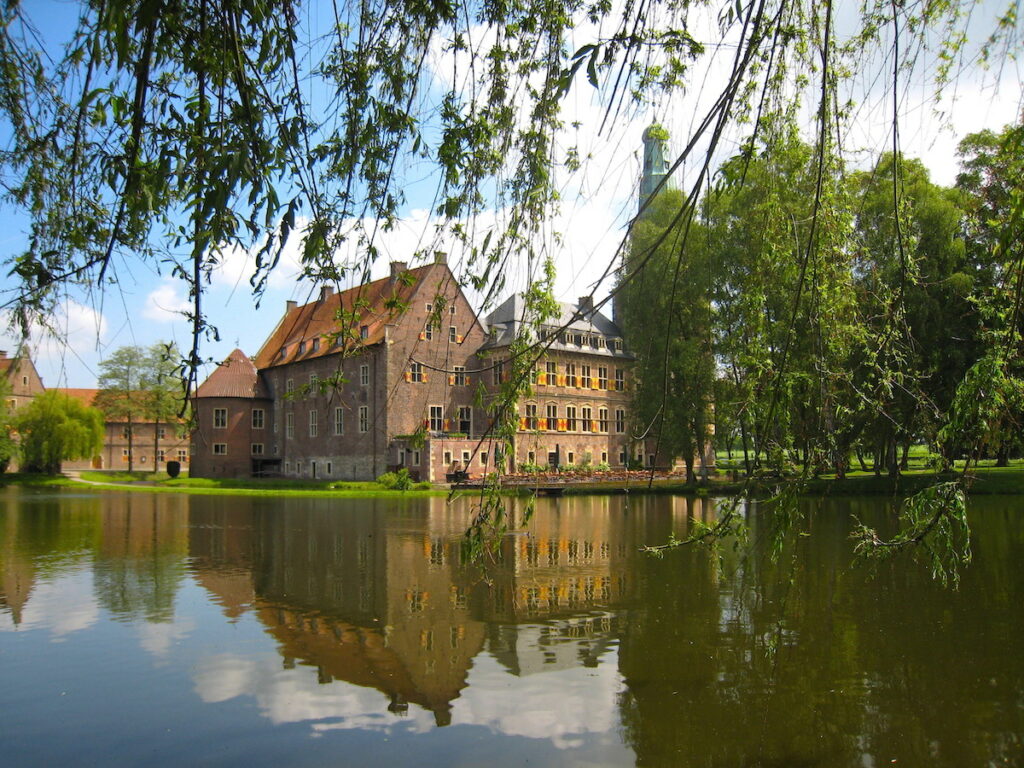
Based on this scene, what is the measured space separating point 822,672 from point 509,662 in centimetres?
274

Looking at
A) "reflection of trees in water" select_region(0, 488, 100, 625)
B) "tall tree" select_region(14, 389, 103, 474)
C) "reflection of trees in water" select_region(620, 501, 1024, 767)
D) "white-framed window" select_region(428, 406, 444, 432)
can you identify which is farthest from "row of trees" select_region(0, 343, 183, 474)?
"reflection of trees in water" select_region(620, 501, 1024, 767)

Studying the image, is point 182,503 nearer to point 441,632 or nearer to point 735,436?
point 441,632

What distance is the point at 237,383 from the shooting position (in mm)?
50062

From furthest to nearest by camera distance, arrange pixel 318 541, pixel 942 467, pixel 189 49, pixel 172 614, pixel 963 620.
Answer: pixel 318 541, pixel 172 614, pixel 963 620, pixel 942 467, pixel 189 49

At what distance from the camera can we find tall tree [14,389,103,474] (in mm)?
49000

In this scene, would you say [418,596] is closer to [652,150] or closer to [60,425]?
[652,150]

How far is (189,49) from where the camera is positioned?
12.0 feet

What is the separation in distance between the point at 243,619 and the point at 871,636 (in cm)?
671

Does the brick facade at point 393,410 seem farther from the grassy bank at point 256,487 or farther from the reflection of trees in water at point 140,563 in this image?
the reflection of trees in water at point 140,563

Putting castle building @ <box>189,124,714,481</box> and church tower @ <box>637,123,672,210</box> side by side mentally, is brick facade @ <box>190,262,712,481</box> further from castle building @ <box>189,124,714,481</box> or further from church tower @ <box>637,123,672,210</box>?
church tower @ <box>637,123,672,210</box>

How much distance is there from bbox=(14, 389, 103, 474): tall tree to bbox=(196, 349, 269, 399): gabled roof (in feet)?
24.9

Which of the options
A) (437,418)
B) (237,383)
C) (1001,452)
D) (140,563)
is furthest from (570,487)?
(1001,452)

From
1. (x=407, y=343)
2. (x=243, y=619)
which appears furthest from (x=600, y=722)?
(x=407, y=343)

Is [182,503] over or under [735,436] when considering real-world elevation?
under
